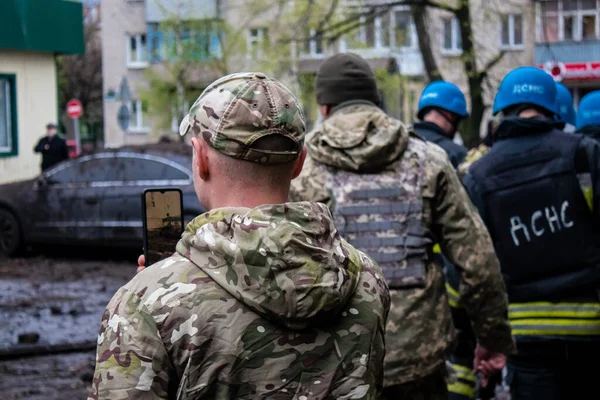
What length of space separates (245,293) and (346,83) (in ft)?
7.71

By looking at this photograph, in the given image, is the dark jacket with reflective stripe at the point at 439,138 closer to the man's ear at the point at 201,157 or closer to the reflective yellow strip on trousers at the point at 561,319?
the reflective yellow strip on trousers at the point at 561,319

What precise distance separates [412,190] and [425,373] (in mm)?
692

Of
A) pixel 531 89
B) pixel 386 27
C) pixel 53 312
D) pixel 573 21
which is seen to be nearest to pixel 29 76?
pixel 386 27

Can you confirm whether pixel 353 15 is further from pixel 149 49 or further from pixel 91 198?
pixel 149 49

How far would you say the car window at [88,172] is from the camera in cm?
1566

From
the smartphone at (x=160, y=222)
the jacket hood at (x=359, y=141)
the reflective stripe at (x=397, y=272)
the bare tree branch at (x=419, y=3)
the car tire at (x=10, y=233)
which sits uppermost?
Result: the bare tree branch at (x=419, y=3)

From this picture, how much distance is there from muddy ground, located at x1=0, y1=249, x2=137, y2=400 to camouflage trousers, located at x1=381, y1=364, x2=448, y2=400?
3922 mm

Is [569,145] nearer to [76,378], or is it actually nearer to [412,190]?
[412,190]

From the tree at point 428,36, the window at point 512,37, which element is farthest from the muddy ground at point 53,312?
the window at point 512,37

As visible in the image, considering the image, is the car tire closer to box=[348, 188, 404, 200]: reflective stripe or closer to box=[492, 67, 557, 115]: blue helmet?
box=[492, 67, 557, 115]: blue helmet

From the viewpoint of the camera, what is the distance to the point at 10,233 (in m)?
16.3

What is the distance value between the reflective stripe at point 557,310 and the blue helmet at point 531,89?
91 centimetres

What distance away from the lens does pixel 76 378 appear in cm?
797

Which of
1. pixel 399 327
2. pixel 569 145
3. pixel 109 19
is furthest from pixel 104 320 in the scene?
pixel 109 19
